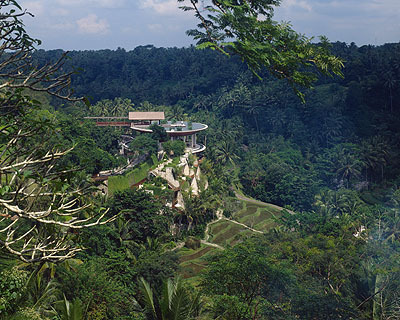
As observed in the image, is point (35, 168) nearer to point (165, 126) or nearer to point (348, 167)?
point (165, 126)

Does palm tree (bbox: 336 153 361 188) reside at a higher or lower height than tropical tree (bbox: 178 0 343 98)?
lower

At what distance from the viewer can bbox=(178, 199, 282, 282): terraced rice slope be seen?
38.0m

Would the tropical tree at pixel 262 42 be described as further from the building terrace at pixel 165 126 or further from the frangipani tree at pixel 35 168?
the building terrace at pixel 165 126

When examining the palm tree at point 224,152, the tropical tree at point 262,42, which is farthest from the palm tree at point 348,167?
the tropical tree at point 262,42

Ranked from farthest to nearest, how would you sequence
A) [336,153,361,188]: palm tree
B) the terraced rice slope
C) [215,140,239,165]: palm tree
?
[215,140,239,165]: palm tree < [336,153,361,188]: palm tree < the terraced rice slope

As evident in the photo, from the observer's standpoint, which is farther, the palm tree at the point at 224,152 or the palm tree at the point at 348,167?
the palm tree at the point at 224,152

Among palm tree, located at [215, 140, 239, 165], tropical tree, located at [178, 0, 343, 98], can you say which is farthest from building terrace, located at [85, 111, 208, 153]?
tropical tree, located at [178, 0, 343, 98]

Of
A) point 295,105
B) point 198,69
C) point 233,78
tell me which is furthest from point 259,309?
point 198,69

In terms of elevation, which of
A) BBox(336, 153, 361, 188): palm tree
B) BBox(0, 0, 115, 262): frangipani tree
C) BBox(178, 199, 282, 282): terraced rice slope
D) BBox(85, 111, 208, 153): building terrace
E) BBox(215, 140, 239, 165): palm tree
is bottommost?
BBox(178, 199, 282, 282): terraced rice slope

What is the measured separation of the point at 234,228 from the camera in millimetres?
49750

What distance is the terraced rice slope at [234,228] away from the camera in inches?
1497

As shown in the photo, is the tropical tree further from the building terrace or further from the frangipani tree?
the building terrace

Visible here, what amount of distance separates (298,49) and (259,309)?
53.1ft

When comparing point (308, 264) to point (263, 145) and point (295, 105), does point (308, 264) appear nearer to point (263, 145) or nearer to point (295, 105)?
point (263, 145)
